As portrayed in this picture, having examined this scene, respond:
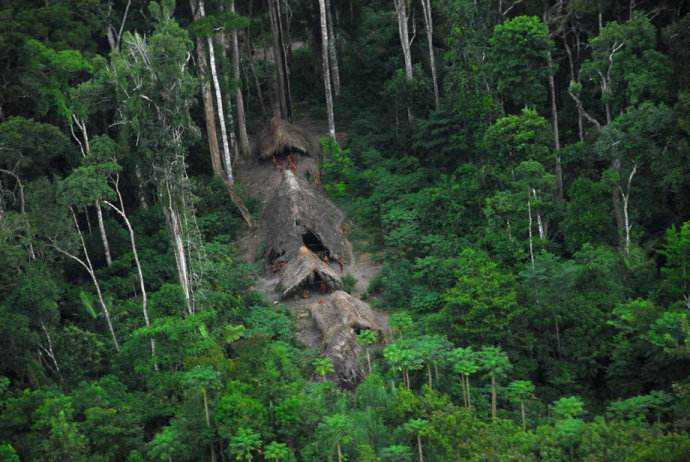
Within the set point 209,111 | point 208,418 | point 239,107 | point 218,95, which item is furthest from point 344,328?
point 239,107

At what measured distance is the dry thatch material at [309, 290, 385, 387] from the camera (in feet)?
72.6

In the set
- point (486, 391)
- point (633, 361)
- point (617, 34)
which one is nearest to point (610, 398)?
point (633, 361)

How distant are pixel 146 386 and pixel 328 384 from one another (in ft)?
14.7

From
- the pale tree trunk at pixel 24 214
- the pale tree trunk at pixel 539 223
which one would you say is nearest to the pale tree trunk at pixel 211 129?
the pale tree trunk at pixel 24 214

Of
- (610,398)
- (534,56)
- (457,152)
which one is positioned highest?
(534,56)

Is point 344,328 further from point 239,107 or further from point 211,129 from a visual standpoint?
point 239,107

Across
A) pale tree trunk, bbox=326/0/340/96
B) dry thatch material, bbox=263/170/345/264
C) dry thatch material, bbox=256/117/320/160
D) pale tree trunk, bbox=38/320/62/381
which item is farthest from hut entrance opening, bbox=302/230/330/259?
Result: pale tree trunk, bbox=326/0/340/96

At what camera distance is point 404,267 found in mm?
26781

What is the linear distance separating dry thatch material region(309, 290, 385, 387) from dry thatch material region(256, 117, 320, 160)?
8974 mm

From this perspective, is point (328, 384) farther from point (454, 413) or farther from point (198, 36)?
point (198, 36)

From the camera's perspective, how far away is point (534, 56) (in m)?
27.3

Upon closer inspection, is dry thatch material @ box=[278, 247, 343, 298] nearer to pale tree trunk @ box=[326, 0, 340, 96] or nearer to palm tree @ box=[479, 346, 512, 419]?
palm tree @ box=[479, 346, 512, 419]

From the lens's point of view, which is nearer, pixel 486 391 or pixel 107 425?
→ pixel 107 425

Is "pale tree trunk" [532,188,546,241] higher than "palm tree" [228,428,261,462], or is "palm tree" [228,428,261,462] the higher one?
"pale tree trunk" [532,188,546,241]
